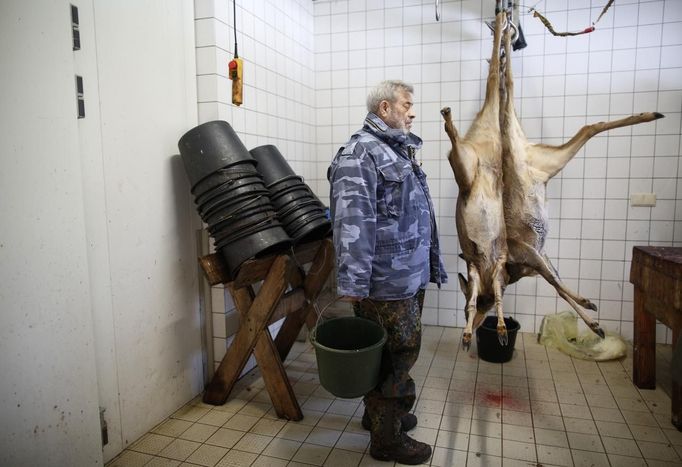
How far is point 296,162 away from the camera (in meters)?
3.38

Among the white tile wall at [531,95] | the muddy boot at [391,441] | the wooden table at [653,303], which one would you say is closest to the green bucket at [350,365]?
the muddy boot at [391,441]

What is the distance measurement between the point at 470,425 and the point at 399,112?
1507mm

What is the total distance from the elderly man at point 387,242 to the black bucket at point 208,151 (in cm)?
52

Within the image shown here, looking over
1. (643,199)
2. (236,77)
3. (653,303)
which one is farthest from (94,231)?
(643,199)

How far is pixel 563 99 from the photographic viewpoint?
125 inches

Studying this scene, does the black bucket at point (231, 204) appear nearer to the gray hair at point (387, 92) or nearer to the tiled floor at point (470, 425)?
the gray hair at point (387, 92)

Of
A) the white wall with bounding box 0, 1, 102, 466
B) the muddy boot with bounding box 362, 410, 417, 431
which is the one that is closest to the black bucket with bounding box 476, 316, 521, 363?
the muddy boot with bounding box 362, 410, 417, 431

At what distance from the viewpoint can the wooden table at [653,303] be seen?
2162mm

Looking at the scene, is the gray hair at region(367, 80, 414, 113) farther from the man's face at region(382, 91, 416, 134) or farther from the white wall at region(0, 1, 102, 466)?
the white wall at region(0, 1, 102, 466)

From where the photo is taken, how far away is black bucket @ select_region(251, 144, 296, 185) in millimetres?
2365

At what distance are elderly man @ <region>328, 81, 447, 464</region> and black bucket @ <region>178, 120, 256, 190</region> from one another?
52 centimetres

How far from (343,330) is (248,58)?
5.71 feet

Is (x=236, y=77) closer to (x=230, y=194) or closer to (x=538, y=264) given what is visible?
(x=230, y=194)

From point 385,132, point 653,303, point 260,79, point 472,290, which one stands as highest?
point 260,79
